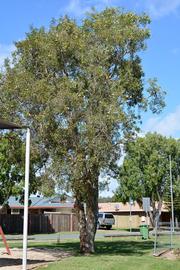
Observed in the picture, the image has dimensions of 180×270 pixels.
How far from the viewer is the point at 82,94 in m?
20.1

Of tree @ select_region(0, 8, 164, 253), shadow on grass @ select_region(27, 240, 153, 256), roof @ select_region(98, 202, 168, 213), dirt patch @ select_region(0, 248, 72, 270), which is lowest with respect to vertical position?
shadow on grass @ select_region(27, 240, 153, 256)

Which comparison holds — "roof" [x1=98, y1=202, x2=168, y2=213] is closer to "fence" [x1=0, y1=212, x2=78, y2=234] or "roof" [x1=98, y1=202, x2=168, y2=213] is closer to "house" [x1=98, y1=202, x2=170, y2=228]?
"house" [x1=98, y1=202, x2=170, y2=228]

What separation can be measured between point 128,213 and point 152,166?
27.5 m

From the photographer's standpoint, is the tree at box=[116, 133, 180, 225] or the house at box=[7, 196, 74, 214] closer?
the tree at box=[116, 133, 180, 225]

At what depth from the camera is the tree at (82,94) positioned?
19750mm

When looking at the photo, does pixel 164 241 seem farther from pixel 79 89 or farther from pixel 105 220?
pixel 105 220

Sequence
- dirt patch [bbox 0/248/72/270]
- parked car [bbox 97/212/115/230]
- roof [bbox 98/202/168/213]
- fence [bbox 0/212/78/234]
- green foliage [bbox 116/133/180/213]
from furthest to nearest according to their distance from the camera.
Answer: roof [bbox 98/202/168/213] → parked car [bbox 97/212/115/230] → green foliage [bbox 116/133/180/213] → fence [bbox 0/212/78/234] → dirt patch [bbox 0/248/72/270]

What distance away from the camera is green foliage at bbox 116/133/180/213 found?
6053 cm

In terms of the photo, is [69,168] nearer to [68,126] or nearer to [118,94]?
[68,126]

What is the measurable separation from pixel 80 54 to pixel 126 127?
3444 millimetres

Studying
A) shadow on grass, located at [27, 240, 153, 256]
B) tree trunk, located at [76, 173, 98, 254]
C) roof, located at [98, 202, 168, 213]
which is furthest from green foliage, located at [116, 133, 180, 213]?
tree trunk, located at [76, 173, 98, 254]

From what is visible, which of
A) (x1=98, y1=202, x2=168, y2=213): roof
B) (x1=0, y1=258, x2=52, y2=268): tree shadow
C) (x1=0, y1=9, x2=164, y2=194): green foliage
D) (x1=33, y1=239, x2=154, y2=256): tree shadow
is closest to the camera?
(x1=0, y1=258, x2=52, y2=268): tree shadow

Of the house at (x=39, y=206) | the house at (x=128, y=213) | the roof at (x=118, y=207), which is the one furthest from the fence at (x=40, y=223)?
the roof at (x=118, y=207)

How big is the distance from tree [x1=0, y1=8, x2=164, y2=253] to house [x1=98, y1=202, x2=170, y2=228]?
47.5 metres
